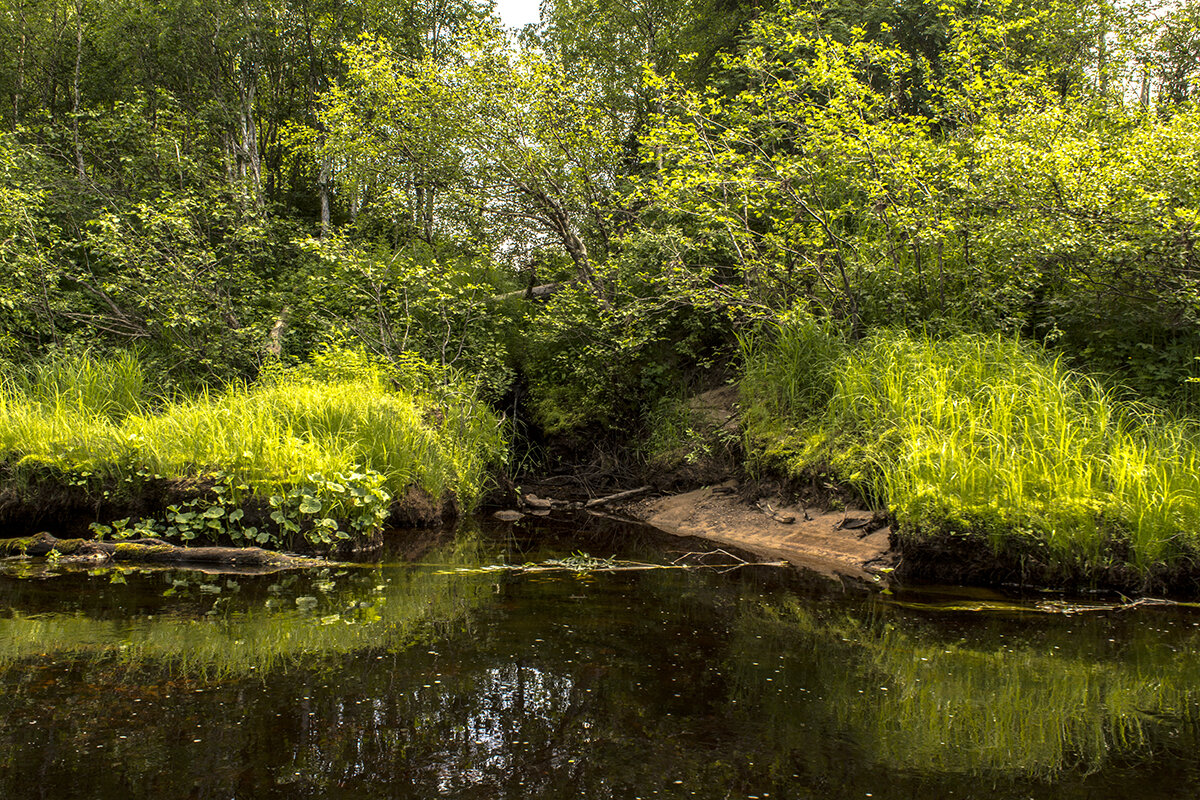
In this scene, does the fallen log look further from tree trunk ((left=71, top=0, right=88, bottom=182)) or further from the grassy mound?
tree trunk ((left=71, top=0, right=88, bottom=182))

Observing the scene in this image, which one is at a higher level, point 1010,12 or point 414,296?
point 1010,12

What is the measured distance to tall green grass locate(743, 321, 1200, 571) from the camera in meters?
5.11

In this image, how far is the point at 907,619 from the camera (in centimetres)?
458

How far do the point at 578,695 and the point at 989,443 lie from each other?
4.39 m

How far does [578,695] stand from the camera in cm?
326

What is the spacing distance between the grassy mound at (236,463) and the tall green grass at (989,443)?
428cm

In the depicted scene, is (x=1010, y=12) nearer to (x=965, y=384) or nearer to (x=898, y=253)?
(x=898, y=253)

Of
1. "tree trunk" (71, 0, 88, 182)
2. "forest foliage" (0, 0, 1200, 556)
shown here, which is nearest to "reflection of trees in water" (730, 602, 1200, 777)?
"forest foliage" (0, 0, 1200, 556)

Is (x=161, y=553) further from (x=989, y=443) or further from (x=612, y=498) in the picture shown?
(x=989, y=443)

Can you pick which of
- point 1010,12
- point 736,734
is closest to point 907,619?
point 736,734

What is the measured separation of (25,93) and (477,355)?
45.0 feet

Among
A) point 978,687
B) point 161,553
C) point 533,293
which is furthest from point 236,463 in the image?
point 533,293

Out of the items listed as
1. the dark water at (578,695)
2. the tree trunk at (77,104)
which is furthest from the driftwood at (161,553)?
A: the tree trunk at (77,104)

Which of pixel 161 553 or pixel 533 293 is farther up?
pixel 533 293
